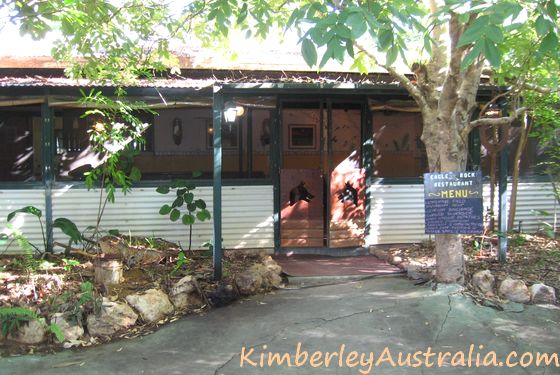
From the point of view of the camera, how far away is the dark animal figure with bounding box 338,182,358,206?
26.3ft

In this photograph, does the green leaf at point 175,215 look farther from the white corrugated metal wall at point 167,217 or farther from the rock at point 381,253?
the rock at point 381,253

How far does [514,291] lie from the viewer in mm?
5750

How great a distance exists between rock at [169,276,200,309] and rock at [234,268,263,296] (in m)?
0.55

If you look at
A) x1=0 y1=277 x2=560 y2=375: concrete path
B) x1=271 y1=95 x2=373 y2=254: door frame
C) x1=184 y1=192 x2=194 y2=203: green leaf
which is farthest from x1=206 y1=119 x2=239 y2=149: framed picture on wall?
x1=0 y1=277 x2=560 y2=375: concrete path

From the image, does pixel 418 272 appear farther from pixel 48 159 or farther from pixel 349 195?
pixel 48 159

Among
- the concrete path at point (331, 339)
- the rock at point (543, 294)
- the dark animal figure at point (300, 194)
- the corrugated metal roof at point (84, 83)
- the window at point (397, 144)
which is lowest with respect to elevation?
the concrete path at point (331, 339)

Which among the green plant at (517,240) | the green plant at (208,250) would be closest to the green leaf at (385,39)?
the green plant at (208,250)

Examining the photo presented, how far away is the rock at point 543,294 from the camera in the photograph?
571cm

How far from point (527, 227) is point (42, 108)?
8.11 m

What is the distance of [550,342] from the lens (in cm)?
469

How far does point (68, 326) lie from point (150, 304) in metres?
0.83

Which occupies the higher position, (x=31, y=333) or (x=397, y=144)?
(x=397, y=144)

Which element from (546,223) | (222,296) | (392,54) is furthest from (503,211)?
(392,54)

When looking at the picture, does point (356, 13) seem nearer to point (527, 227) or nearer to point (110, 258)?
point (110, 258)
